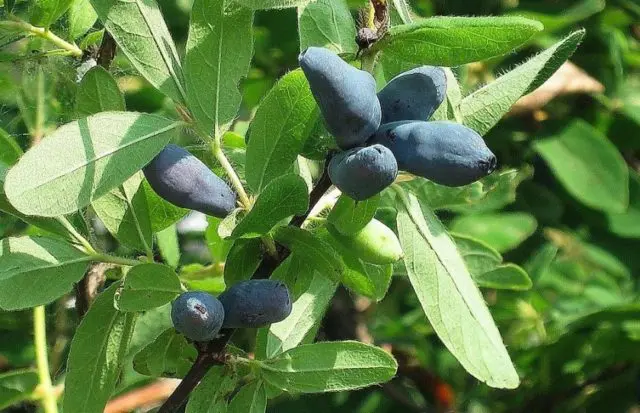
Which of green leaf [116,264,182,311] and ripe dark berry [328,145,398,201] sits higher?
ripe dark berry [328,145,398,201]

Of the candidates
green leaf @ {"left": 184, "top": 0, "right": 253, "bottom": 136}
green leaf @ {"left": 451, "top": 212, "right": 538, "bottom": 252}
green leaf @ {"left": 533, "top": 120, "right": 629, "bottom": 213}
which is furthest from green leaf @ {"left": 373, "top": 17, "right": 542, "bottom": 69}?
green leaf @ {"left": 533, "top": 120, "right": 629, "bottom": 213}

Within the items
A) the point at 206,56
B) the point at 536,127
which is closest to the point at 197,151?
the point at 206,56

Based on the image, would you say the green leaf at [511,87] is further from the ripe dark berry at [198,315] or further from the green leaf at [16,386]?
the green leaf at [16,386]

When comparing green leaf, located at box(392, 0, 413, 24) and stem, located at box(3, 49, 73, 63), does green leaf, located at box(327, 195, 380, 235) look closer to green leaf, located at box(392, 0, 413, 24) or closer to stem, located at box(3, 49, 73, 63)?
green leaf, located at box(392, 0, 413, 24)

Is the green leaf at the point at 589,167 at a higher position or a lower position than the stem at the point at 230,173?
lower

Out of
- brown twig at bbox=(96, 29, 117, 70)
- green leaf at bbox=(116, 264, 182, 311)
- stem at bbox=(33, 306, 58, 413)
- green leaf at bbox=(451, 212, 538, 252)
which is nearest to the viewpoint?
green leaf at bbox=(116, 264, 182, 311)

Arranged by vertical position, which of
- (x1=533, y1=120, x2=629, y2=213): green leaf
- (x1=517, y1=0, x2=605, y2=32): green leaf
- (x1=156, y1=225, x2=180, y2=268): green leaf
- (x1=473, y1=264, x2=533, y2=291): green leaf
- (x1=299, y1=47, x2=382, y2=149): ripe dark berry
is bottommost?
(x1=533, y1=120, x2=629, y2=213): green leaf

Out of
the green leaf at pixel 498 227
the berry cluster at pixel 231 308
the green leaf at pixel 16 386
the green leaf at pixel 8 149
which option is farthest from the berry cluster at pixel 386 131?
the green leaf at pixel 498 227
